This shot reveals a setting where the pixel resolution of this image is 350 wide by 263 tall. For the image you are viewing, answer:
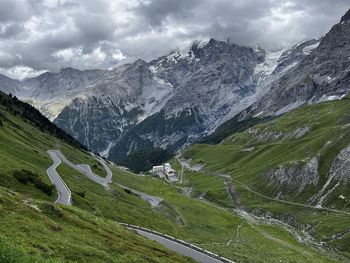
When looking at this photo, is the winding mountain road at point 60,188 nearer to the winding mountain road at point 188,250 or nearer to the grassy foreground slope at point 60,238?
the winding mountain road at point 188,250

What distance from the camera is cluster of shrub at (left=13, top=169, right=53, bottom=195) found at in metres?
77.4

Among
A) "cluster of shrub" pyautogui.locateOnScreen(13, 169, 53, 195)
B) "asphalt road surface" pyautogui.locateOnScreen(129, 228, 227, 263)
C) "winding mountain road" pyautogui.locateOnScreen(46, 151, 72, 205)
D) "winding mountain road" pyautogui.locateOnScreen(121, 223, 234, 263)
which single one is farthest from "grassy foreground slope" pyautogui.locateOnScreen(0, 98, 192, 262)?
"cluster of shrub" pyautogui.locateOnScreen(13, 169, 53, 195)

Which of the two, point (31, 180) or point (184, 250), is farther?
point (31, 180)

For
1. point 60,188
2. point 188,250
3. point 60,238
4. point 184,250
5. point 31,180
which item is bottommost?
point 184,250

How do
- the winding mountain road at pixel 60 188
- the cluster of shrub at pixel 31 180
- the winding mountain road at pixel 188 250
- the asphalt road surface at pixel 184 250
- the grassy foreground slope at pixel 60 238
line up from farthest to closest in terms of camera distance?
the cluster of shrub at pixel 31 180 < the winding mountain road at pixel 60 188 < the winding mountain road at pixel 188 250 < the asphalt road surface at pixel 184 250 < the grassy foreground slope at pixel 60 238

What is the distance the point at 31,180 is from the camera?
79.4 metres

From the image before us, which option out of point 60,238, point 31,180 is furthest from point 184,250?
point 31,180

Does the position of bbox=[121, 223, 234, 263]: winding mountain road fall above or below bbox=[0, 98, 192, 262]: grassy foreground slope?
below

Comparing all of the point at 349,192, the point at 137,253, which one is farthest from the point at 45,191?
the point at 349,192

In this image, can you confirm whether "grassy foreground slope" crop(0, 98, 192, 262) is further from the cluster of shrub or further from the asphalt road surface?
the cluster of shrub

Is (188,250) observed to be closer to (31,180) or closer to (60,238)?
(60,238)

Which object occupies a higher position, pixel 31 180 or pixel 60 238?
pixel 60 238

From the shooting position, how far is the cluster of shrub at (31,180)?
77.4m

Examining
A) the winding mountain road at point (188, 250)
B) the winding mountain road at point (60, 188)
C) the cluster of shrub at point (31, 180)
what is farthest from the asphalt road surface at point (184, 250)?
the cluster of shrub at point (31, 180)
